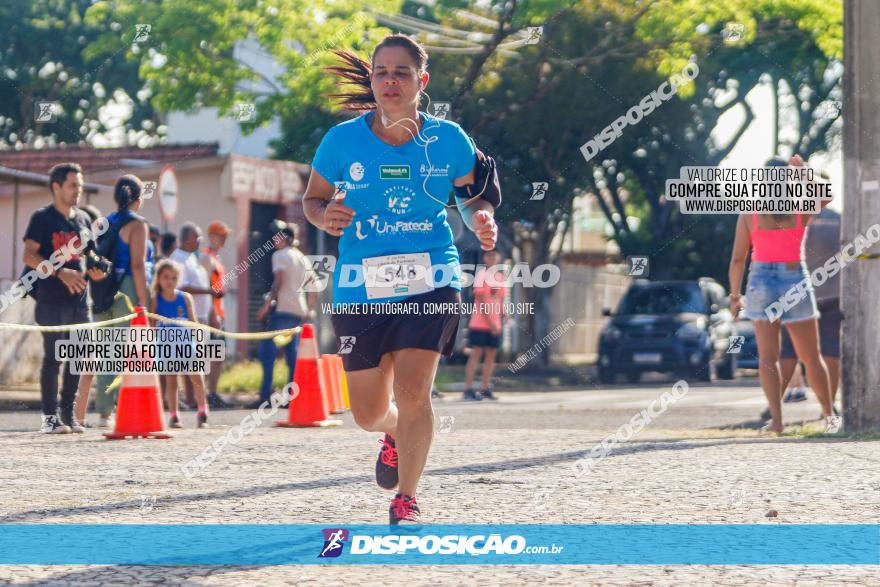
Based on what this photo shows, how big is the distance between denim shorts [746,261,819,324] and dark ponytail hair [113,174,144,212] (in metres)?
4.74

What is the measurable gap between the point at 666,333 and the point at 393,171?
1762 centimetres

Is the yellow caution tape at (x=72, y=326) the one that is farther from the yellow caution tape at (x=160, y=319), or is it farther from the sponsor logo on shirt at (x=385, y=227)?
the sponsor logo on shirt at (x=385, y=227)

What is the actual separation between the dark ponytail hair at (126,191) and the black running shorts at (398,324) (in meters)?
5.79

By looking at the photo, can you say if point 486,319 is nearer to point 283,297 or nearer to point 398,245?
point 283,297

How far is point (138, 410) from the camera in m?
10.8

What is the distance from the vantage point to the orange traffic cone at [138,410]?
35.1 ft

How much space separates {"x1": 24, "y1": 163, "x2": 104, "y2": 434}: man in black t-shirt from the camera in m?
10.9

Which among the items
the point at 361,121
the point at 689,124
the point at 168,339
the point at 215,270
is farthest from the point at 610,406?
the point at 689,124

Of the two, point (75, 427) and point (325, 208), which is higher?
point (325, 208)

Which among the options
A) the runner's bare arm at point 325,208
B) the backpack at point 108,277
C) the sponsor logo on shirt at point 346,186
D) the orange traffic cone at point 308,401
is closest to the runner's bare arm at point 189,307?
the orange traffic cone at point 308,401

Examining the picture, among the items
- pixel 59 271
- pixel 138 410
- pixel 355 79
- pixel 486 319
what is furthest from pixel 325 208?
pixel 486 319

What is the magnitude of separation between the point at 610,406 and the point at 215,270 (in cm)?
469

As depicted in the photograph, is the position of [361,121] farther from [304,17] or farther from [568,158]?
[568,158]

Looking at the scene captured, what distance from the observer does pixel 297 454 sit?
9203 mm
